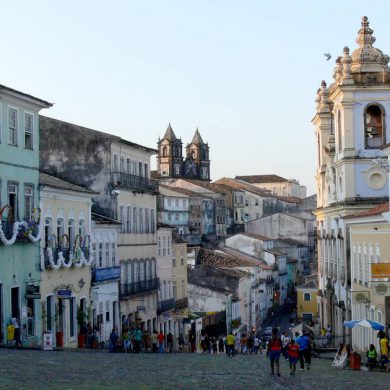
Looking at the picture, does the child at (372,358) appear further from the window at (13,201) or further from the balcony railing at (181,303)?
the balcony railing at (181,303)

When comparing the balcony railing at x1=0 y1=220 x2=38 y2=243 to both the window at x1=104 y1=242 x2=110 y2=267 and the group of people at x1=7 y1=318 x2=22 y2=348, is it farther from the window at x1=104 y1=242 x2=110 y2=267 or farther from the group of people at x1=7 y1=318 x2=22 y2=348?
the window at x1=104 y1=242 x2=110 y2=267

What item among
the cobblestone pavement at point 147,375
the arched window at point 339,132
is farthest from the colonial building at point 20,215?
the arched window at point 339,132

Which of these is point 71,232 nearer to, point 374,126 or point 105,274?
point 105,274

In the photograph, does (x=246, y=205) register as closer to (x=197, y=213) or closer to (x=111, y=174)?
(x=197, y=213)

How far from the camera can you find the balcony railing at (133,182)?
58.6 meters

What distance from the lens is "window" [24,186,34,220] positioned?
4078cm

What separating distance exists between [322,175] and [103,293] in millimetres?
22290

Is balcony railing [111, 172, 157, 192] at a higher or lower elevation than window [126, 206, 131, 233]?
higher

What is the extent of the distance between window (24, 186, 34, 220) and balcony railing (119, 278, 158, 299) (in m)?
15.8

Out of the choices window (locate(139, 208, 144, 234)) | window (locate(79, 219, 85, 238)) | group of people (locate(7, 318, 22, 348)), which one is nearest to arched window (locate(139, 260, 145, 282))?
window (locate(139, 208, 144, 234))

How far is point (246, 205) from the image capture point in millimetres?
187000

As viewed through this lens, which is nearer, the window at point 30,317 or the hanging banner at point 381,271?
the hanging banner at point 381,271

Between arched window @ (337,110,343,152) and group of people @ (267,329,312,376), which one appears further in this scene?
arched window @ (337,110,343,152)

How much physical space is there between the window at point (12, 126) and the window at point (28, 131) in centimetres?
104
